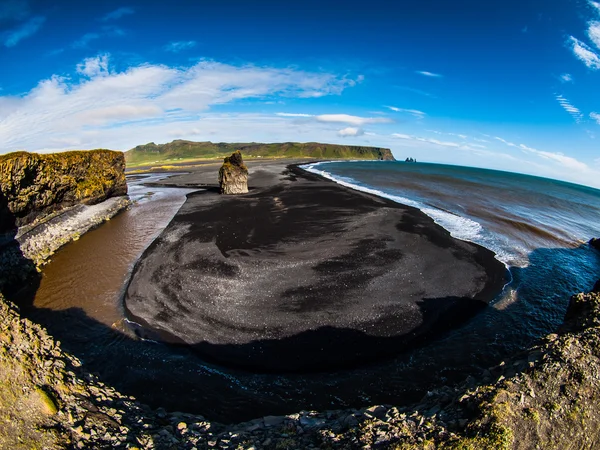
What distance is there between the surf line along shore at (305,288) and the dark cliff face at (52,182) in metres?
11.6

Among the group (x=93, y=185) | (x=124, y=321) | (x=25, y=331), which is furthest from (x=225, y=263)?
(x=93, y=185)

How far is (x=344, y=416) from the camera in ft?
25.5

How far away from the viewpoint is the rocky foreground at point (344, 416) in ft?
19.1

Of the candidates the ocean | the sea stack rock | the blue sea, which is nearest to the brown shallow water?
the ocean

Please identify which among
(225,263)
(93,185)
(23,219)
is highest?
(93,185)

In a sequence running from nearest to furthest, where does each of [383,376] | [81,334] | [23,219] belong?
[383,376] → [81,334] → [23,219]

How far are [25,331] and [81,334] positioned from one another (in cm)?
543

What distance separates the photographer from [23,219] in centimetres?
2311

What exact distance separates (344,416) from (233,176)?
39.1 metres

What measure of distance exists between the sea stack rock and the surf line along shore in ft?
54.2

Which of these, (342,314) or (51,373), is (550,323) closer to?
(342,314)

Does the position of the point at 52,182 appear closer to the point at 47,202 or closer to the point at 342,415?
the point at 47,202

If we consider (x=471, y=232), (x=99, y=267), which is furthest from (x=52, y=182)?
(x=471, y=232)

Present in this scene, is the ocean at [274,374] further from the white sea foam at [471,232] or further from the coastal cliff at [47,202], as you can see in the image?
the coastal cliff at [47,202]
